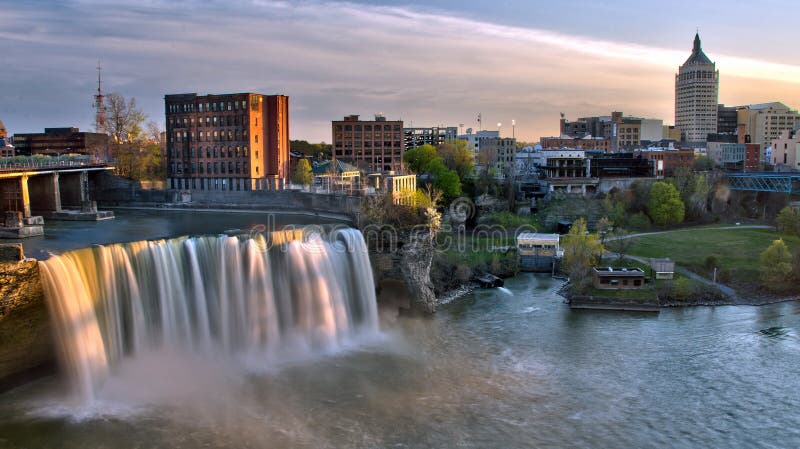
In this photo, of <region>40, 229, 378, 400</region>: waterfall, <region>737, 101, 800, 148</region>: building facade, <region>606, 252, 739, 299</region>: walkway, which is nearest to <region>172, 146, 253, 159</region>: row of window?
<region>40, 229, 378, 400</region>: waterfall

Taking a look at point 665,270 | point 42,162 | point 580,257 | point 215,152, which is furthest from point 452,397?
point 215,152

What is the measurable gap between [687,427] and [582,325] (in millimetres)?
12819

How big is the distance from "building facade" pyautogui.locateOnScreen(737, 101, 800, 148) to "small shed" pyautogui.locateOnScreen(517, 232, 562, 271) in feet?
409

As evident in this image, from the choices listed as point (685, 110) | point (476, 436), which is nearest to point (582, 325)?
point (476, 436)

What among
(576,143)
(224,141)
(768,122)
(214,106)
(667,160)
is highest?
(768,122)

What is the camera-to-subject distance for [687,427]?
859 inches

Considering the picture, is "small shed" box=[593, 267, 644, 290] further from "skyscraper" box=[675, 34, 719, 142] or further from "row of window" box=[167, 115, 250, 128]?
"skyscraper" box=[675, 34, 719, 142]

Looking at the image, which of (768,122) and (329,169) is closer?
(329,169)

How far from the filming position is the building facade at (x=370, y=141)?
102m

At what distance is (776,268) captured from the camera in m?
42.0

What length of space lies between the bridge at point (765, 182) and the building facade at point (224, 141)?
59778 millimetres

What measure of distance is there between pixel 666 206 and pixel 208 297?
56.5 meters

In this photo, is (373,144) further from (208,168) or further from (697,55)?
(697,55)

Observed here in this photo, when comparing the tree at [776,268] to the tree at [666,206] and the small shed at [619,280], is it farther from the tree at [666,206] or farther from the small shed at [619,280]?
the tree at [666,206]
